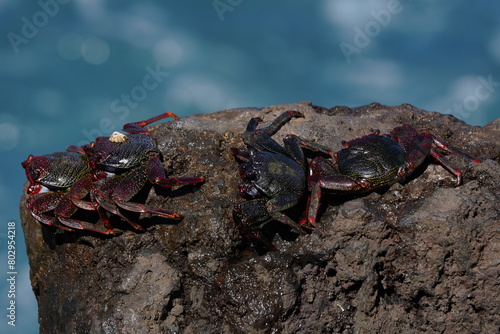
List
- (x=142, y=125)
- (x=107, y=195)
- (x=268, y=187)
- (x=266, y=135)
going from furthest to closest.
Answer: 1. (x=142, y=125)
2. (x=266, y=135)
3. (x=107, y=195)
4. (x=268, y=187)

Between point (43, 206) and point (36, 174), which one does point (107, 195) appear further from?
point (36, 174)

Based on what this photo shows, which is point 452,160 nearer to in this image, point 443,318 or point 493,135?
point 493,135

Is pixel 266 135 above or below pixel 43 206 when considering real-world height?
above

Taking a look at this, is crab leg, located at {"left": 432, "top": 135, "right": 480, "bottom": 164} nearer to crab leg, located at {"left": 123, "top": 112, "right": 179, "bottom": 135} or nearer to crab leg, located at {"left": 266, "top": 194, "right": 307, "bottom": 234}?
crab leg, located at {"left": 266, "top": 194, "right": 307, "bottom": 234}

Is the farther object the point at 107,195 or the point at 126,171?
the point at 126,171

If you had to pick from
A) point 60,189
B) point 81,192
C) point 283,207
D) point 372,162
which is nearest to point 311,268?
point 283,207

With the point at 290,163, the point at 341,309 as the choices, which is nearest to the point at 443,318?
the point at 341,309

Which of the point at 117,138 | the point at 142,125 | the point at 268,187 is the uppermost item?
the point at 142,125
